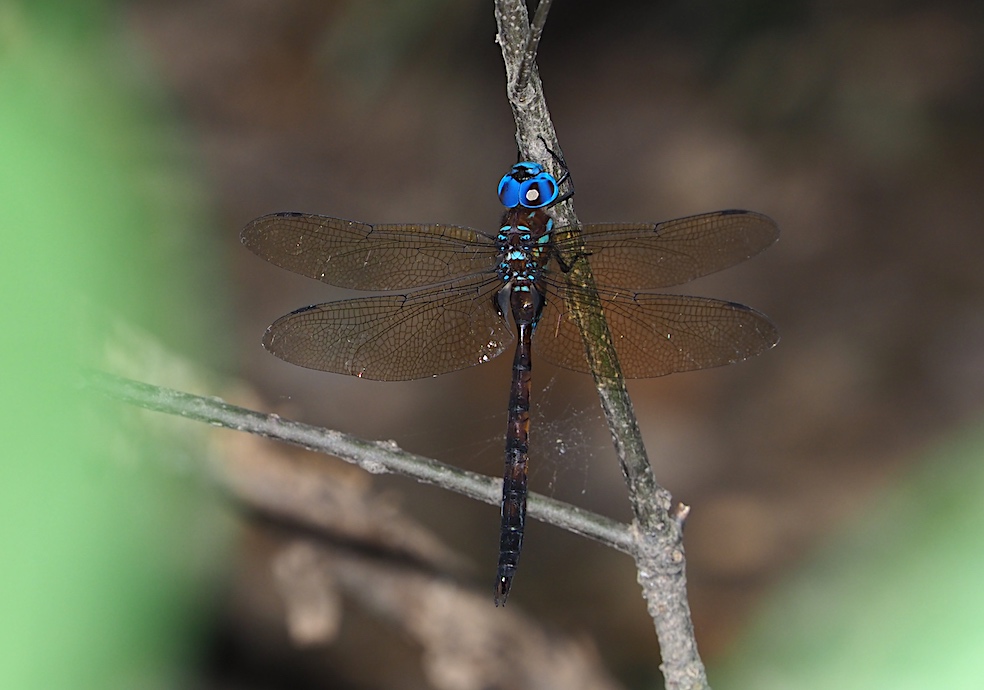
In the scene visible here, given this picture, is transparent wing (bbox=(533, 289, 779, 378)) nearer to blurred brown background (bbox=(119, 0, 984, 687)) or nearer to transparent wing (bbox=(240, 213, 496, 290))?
transparent wing (bbox=(240, 213, 496, 290))

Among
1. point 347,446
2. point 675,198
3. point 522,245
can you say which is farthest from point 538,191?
point 675,198

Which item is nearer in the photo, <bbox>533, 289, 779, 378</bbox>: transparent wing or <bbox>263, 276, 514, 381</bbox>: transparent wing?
<bbox>533, 289, 779, 378</bbox>: transparent wing

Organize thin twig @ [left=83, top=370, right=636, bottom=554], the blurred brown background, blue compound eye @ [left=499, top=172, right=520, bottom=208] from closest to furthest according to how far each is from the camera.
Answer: thin twig @ [left=83, top=370, right=636, bottom=554], blue compound eye @ [left=499, top=172, right=520, bottom=208], the blurred brown background

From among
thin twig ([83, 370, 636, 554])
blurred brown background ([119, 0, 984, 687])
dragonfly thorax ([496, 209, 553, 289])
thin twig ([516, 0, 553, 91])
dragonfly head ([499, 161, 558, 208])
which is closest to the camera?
thin twig ([516, 0, 553, 91])

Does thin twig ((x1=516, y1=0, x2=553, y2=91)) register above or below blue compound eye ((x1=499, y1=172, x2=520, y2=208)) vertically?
below

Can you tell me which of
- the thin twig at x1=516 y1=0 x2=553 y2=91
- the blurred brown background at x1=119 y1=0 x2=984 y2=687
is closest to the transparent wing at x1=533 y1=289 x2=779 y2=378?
the blurred brown background at x1=119 y1=0 x2=984 y2=687

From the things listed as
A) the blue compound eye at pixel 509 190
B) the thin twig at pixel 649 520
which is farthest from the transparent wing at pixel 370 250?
the thin twig at pixel 649 520

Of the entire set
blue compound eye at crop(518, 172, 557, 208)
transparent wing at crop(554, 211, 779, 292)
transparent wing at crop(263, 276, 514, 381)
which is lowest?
transparent wing at crop(263, 276, 514, 381)
